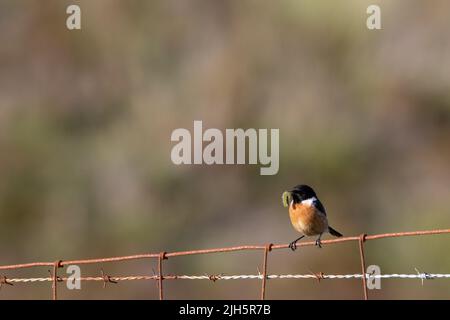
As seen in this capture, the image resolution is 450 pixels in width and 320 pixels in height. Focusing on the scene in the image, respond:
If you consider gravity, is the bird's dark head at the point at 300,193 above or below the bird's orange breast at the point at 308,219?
above

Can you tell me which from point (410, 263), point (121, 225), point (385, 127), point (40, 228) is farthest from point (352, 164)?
point (40, 228)

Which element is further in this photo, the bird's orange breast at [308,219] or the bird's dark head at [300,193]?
the bird's dark head at [300,193]

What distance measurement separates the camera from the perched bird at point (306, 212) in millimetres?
9445

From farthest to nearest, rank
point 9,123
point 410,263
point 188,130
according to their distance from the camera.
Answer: point 9,123, point 188,130, point 410,263

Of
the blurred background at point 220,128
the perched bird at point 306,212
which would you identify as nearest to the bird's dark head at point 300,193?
the perched bird at point 306,212

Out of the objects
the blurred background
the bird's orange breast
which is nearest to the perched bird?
the bird's orange breast

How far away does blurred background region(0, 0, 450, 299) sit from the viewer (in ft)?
74.5

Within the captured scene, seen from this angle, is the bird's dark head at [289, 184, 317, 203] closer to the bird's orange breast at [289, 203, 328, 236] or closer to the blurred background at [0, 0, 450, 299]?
the bird's orange breast at [289, 203, 328, 236]

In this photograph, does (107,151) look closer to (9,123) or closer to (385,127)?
(9,123)

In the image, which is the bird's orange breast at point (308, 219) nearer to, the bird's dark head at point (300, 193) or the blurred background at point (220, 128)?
the bird's dark head at point (300, 193)

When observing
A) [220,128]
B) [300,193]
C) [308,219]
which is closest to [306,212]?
[308,219]

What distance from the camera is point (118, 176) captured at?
24.5 m

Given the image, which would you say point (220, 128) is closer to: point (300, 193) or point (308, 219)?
point (300, 193)

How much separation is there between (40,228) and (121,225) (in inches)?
62.4
